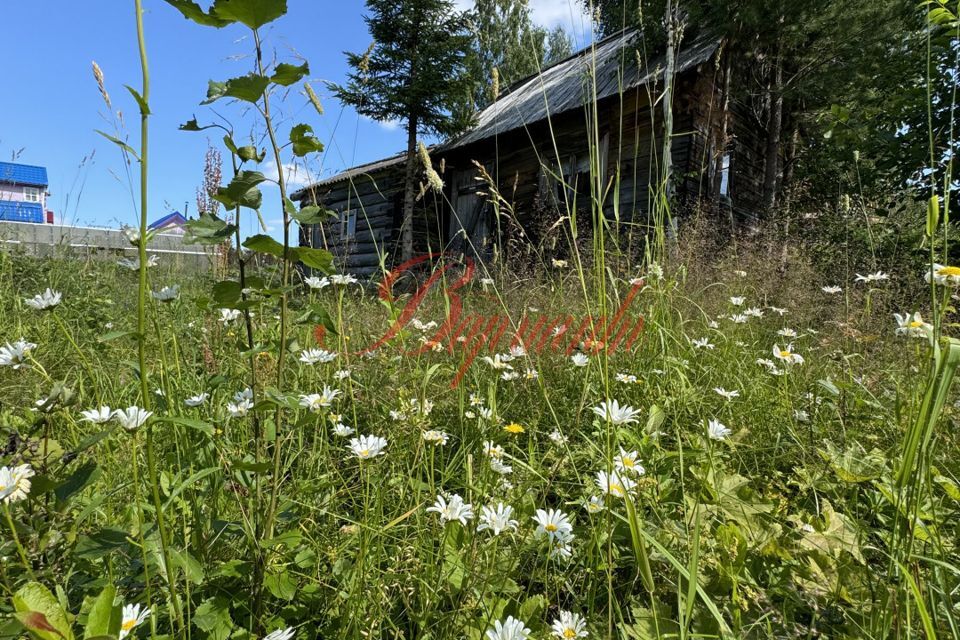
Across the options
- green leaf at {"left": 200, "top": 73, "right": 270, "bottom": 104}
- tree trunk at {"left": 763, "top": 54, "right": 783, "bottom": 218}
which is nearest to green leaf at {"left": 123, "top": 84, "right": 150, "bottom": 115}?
green leaf at {"left": 200, "top": 73, "right": 270, "bottom": 104}

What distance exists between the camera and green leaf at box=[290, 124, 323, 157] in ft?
2.47

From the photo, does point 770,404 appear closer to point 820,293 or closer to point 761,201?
point 820,293

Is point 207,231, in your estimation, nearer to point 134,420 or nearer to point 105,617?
point 134,420

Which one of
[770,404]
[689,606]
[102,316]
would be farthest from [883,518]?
[102,316]

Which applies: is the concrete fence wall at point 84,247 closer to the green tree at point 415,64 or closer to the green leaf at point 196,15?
the green leaf at point 196,15

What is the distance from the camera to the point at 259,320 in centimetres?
168

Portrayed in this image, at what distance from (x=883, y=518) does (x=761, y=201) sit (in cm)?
851

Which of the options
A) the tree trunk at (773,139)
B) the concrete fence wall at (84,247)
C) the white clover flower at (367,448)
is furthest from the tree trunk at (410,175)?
the white clover flower at (367,448)

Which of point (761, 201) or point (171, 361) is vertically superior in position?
point (761, 201)

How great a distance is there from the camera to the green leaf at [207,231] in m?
0.74

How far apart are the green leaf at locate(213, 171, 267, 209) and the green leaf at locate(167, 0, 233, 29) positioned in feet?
0.68

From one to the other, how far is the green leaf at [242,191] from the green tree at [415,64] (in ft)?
25.7

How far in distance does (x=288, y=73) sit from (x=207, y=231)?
264 millimetres

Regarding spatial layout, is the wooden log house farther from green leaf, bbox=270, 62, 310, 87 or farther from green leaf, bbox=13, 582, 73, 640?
green leaf, bbox=13, 582, 73, 640
